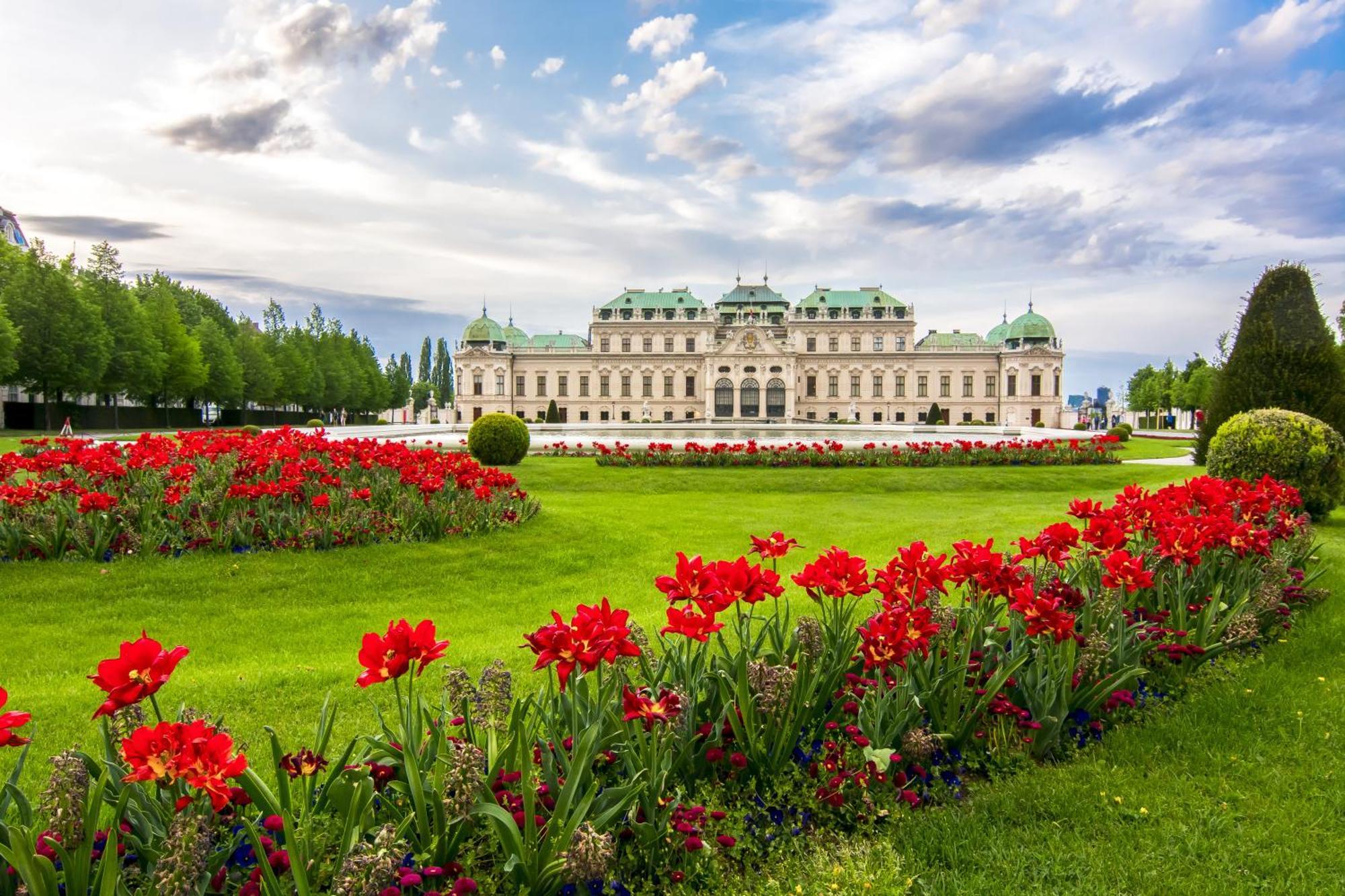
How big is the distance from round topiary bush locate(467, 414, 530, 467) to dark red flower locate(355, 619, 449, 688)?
17.7 meters

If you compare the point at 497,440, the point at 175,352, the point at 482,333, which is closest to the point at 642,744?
the point at 497,440

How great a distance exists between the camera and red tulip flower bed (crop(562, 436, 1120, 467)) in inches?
789

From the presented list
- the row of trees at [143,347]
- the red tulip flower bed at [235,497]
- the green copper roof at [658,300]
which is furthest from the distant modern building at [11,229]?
the red tulip flower bed at [235,497]

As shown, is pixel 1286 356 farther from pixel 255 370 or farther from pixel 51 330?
pixel 255 370

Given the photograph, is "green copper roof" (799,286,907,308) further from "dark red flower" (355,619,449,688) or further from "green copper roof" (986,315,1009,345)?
"dark red flower" (355,619,449,688)

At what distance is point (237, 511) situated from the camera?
8320 millimetres

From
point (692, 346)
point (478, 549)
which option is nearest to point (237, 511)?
point (478, 549)

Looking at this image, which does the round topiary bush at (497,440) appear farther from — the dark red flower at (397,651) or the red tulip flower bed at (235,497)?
the dark red flower at (397,651)

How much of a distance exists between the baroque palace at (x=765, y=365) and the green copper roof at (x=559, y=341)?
0.48 ft

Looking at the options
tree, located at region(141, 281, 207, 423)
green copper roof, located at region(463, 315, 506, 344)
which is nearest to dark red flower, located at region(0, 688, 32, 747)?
tree, located at region(141, 281, 207, 423)

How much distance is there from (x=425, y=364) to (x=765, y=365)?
192 feet

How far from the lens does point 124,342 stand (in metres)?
42.3

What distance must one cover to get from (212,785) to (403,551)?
6.86 meters

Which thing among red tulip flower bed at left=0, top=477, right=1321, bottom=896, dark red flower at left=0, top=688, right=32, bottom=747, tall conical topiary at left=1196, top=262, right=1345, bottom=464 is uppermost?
tall conical topiary at left=1196, top=262, right=1345, bottom=464
